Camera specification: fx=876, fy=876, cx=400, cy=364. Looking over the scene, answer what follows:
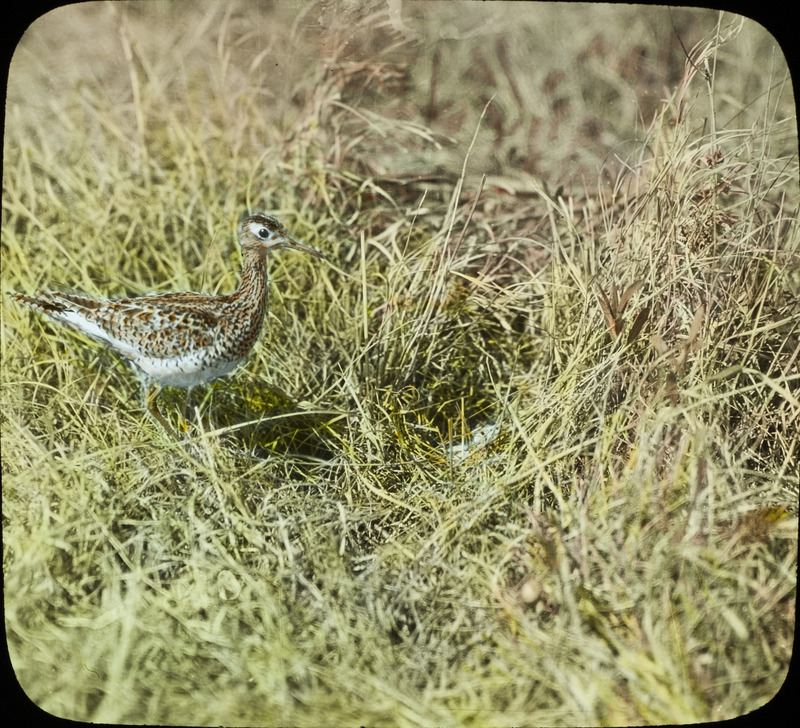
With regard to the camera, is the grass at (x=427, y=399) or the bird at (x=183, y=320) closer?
the grass at (x=427, y=399)

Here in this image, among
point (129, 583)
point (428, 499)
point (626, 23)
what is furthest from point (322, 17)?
point (129, 583)

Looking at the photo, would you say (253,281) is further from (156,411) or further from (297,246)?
(156,411)

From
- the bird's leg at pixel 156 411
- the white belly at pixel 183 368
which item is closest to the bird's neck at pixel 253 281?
the white belly at pixel 183 368

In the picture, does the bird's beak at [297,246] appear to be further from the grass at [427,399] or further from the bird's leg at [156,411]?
the bird's leg at [156,411]

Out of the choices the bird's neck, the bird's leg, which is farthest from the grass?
the bird's neck

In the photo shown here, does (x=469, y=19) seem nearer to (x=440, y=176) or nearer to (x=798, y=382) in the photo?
(x=440, y=176)

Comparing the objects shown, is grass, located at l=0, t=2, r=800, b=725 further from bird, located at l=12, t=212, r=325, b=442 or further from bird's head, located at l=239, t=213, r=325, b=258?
bird's head, located at l=239, t=213, r=325, b=258
